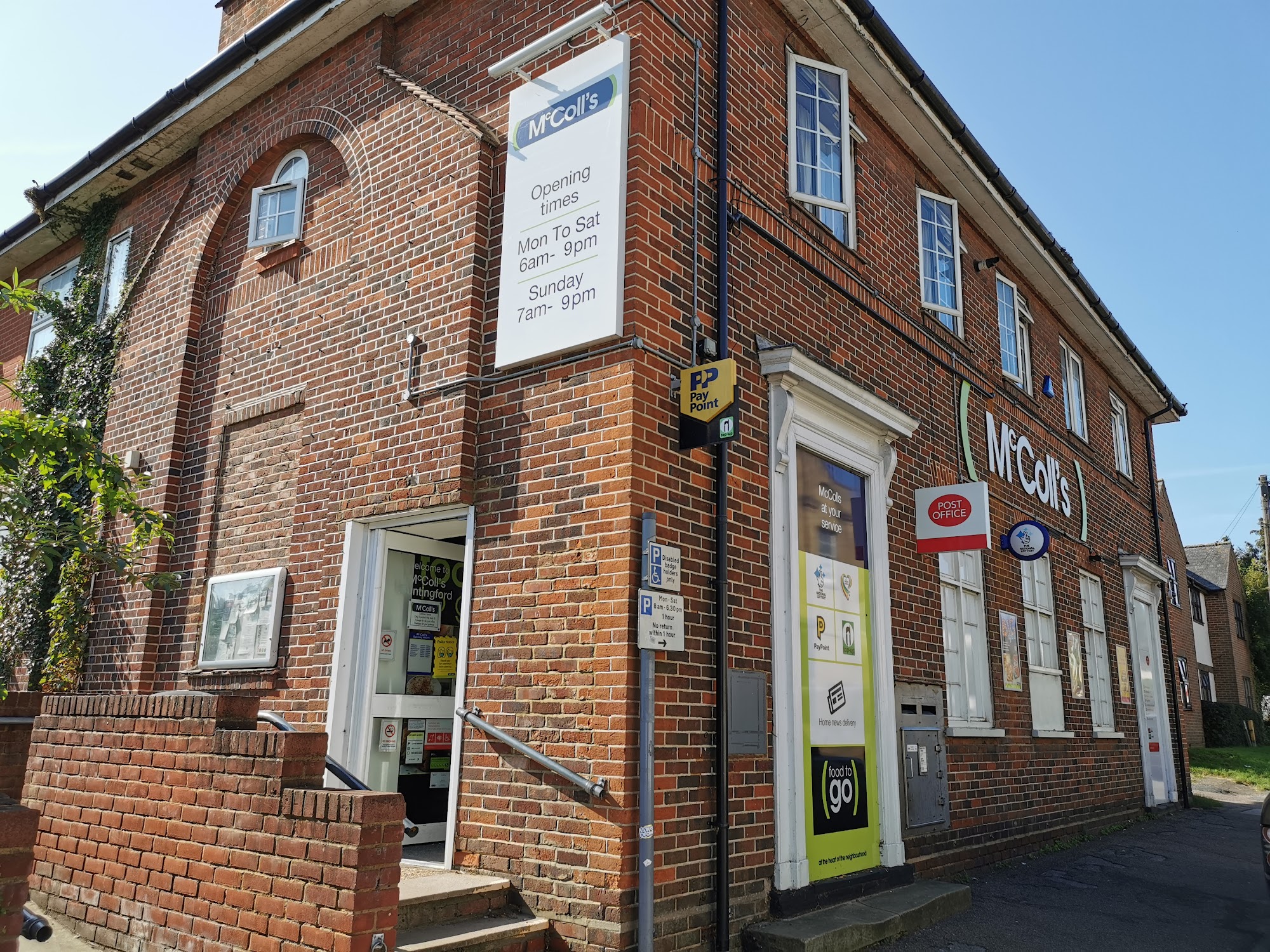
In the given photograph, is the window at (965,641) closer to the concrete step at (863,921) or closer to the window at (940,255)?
the concrete step at (863,921)

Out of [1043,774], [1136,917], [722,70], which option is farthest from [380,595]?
[1043,774]

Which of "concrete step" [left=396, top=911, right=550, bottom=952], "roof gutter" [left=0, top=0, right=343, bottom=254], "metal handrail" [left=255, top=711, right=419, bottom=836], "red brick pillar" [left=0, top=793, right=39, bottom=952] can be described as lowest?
"concrete step" [left=396, top=911, right=550, bottom=952]

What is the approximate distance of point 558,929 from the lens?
506 centimetres

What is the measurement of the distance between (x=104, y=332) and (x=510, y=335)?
6233mm

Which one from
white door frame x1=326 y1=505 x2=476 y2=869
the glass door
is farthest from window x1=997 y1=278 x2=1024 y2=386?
white door frame x1=326 y1=505 x2=476 y2=869

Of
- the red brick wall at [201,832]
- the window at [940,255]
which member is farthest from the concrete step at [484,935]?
the window at [940,255]

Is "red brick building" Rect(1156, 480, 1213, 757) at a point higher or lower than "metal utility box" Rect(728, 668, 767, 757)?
higher

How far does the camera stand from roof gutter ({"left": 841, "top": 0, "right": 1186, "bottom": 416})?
320 inches

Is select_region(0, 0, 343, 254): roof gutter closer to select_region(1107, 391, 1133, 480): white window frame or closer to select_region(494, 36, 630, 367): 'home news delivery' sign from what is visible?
select_region(494, 36, 630, 367): 'home news delivery' sign

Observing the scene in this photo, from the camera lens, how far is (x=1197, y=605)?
37.7 m

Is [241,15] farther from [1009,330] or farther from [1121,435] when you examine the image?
[1121,435]

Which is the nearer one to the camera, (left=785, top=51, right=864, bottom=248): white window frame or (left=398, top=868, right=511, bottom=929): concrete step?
(left=398, top=868, right=511, bottom=929): concrete step

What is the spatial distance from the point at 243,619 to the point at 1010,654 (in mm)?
7637

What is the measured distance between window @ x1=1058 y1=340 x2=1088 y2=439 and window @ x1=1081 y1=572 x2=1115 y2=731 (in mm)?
2274
